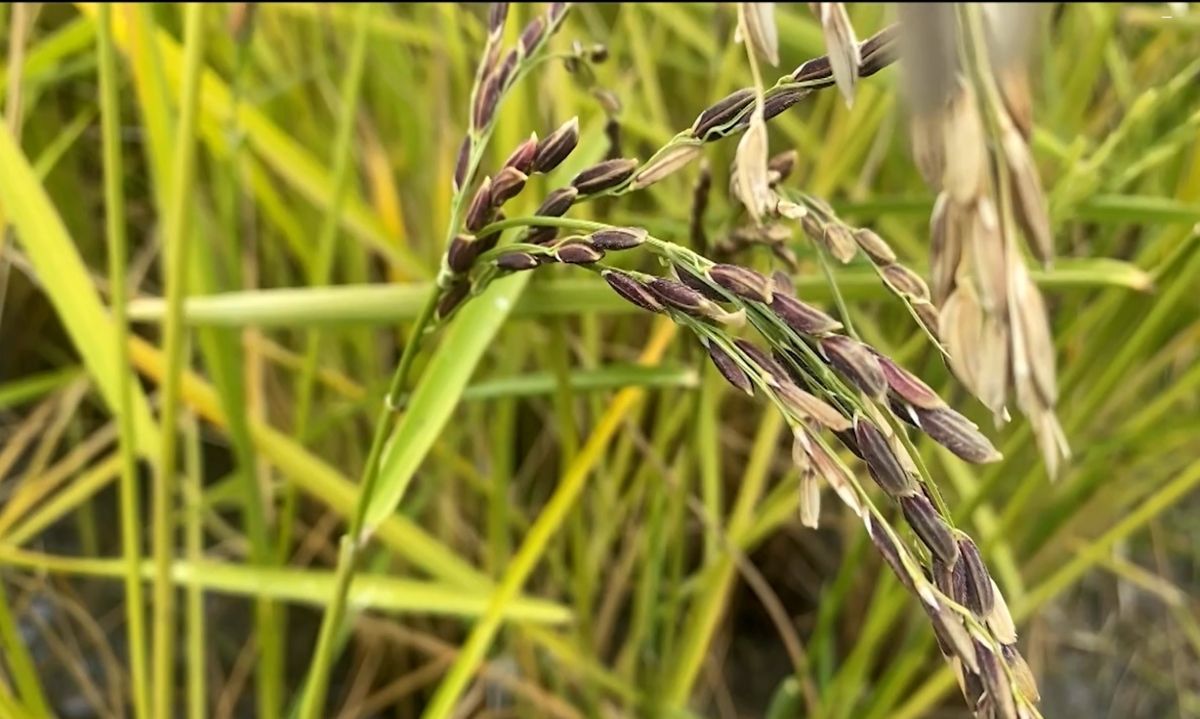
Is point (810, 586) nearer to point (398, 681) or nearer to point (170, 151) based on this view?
point (398, 681)

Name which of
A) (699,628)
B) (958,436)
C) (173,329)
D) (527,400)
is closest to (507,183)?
(958,436)

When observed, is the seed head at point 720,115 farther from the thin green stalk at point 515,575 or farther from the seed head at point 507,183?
the thin green stalk at point 515,575

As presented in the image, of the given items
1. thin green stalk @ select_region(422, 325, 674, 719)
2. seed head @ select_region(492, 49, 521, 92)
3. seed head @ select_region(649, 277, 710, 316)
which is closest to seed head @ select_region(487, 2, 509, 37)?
seed head @ select_region(492, 49, 521, 92)

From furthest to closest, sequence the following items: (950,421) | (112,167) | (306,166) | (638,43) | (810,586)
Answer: (810,586) < (638,43) < (306,166) < (112,167) < (950,421)

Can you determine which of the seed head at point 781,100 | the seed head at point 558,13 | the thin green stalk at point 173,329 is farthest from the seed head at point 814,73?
the thin green stalk at point 173,329

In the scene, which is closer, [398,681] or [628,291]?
[628,291]

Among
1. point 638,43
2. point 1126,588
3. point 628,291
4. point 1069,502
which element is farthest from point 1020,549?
point 628,291

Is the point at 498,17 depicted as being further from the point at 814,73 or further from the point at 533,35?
the point at 814,73
